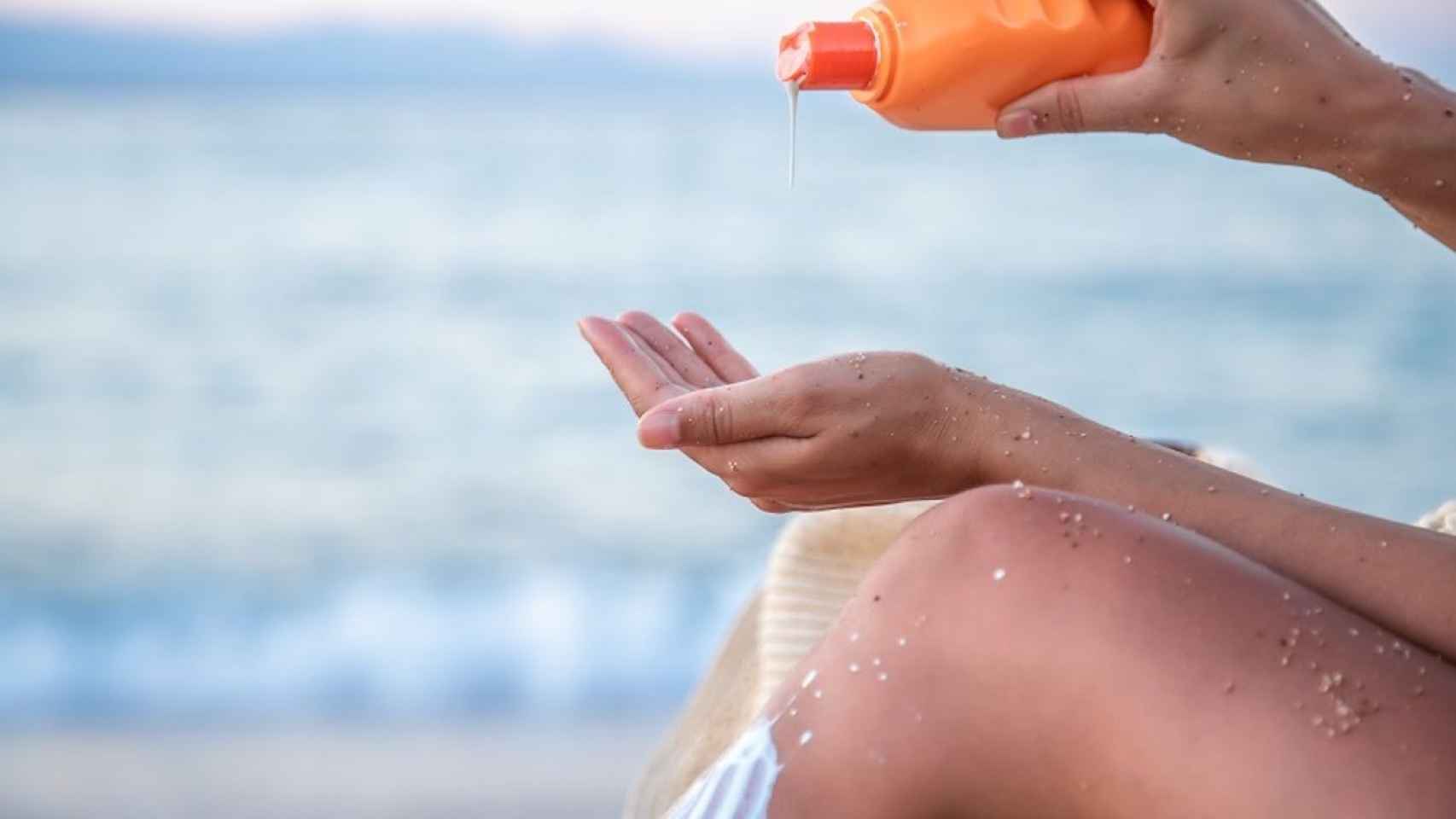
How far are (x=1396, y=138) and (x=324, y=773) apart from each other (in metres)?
1.92

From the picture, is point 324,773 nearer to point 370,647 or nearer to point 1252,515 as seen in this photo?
point 370,647

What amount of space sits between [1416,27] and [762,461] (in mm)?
7655

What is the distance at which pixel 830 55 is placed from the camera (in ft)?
3.76

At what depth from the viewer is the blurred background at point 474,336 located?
314 cm

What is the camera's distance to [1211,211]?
9.17m

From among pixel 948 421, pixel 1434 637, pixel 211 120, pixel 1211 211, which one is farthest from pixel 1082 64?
pixel 211 120

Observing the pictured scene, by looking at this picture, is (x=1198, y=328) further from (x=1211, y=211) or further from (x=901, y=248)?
(x=1211, y=211)

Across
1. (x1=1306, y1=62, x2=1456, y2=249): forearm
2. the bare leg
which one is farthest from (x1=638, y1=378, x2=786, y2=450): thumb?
(x1=1306, y1=62, x2=1456, y2=249): forearm

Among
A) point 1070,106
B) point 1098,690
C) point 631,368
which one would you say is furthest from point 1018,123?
point 1098,690

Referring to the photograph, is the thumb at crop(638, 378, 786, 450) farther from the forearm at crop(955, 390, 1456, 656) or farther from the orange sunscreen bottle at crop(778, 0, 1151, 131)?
the orange sunscreen bottle at crop(778, 0, 1151, 131)

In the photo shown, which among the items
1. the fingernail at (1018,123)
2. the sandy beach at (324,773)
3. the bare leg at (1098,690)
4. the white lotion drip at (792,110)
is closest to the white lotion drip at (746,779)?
the bare leg at (1098,690)

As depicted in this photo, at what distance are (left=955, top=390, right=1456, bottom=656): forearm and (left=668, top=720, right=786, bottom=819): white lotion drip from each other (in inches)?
9.1

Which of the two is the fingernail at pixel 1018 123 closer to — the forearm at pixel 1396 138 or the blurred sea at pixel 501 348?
the forearm at pixel 1396 138

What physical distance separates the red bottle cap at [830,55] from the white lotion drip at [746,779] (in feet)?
1.54
